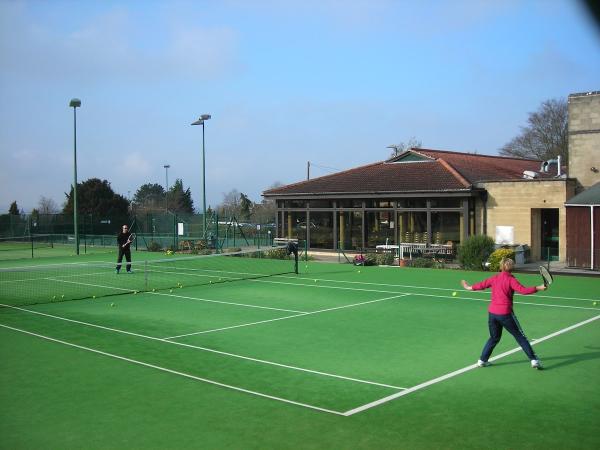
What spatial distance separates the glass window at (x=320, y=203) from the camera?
3334cm

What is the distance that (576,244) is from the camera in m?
24.5

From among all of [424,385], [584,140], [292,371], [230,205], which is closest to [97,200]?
[230,205]

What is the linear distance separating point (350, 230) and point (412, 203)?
3907 mm

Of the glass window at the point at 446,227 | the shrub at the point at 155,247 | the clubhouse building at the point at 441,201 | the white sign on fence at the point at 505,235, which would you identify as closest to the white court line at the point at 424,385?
the clubhouse building at the point at 441,201

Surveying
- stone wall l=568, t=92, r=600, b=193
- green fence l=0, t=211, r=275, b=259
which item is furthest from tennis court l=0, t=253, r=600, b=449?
green fence l=0, t=211, r=275, b=259

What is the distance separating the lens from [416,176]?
31.5 m

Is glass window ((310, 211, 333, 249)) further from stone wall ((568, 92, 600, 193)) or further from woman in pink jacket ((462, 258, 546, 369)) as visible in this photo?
woman in pink jacket ((462, 258, 546, 369))

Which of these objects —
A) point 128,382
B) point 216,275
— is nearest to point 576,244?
point 216,275

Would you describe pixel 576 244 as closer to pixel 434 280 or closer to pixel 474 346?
pixel 434 280

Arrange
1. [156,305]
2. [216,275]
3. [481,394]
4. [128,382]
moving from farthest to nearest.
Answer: [216,275], [156,305], [128,382], [481,394]

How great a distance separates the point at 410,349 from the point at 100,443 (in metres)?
6.22

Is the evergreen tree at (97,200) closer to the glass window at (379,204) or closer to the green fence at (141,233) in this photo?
the green fence at (141,233)

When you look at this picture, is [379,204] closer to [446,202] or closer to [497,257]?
[446,202]

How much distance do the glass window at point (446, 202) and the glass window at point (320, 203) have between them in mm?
6056
